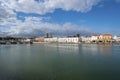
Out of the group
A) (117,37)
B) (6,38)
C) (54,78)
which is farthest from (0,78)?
(6,38)

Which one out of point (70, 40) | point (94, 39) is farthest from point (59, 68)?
point (70, 40)

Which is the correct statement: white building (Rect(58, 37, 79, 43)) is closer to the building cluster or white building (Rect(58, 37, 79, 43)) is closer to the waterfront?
the building cluster

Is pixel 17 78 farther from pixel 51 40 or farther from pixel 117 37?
pixel 51 40

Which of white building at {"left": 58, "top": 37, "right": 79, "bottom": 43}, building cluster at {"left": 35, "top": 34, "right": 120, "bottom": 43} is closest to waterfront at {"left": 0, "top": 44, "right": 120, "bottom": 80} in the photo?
building cluster at {"left": 35, "top": 34, "right": 120, "bottom": 43}

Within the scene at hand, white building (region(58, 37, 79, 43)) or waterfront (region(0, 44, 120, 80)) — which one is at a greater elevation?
white building (region(58, 37, 79, 43))

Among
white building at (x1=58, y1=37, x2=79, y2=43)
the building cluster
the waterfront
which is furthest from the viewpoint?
white building at (x1=58, y1=37, x2=79, y2=43)

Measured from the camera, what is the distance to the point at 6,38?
179 meters

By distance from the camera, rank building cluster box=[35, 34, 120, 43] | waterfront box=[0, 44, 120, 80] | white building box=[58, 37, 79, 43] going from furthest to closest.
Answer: white building box=[58, 37, 79, 43]
building cluster box=[35, 34, 120, 43]
waterfront box=[0, 44, 120, 80]

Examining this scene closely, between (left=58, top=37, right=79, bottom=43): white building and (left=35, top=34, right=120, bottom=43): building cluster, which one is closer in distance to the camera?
(left=35, top=34, right=120, bottom=43): building cluster

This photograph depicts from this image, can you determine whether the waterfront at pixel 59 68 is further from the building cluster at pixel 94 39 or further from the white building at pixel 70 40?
the white building at pixel 70 40

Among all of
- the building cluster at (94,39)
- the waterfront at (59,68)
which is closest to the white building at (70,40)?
the building cluster at (94,39)

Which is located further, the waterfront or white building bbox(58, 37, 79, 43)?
white building bbox(58, 37, 79, 43)

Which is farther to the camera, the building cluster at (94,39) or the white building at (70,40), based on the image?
the white building at (70,40)

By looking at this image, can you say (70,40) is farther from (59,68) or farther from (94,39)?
(59,68)
